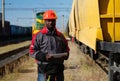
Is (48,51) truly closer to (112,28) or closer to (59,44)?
(59,44)

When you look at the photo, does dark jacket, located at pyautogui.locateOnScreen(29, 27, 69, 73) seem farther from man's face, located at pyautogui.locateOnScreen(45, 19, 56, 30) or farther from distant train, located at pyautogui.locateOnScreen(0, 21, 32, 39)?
distant train, located at pyautogui.locateOnScreen(0, 21, 32, 39)

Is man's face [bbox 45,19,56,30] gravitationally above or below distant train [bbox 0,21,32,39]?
above

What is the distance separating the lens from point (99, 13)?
7.99 metres

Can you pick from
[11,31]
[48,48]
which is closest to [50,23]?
[48,48]

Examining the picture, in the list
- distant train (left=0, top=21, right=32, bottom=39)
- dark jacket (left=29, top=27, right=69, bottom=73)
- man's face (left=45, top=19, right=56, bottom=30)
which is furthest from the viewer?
distant train (left=0, top=21, right=32, bottom=39)

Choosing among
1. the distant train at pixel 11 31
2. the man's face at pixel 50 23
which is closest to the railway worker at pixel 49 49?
the man's face at pixel 50 23

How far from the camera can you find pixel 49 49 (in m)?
6.27

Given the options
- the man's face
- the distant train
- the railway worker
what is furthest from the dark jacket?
the distant train

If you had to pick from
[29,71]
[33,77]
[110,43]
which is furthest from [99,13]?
[29,71]

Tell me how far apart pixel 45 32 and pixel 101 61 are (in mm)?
9758

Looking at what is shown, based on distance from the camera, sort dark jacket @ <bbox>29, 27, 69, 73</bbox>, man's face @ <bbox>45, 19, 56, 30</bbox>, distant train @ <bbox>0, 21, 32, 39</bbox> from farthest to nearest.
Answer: distant train @ <bbox>0, 21, 32, 39</bbox> → dark jacket @ <bbox>29, 27, 69, 73</bbox> → man's face @ <bbox>45, 19, 56, 30</bbox>

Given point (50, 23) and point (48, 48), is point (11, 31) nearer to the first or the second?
point (48, 48)

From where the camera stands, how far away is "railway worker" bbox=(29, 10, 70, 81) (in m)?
6.18

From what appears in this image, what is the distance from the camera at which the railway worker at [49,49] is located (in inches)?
243
